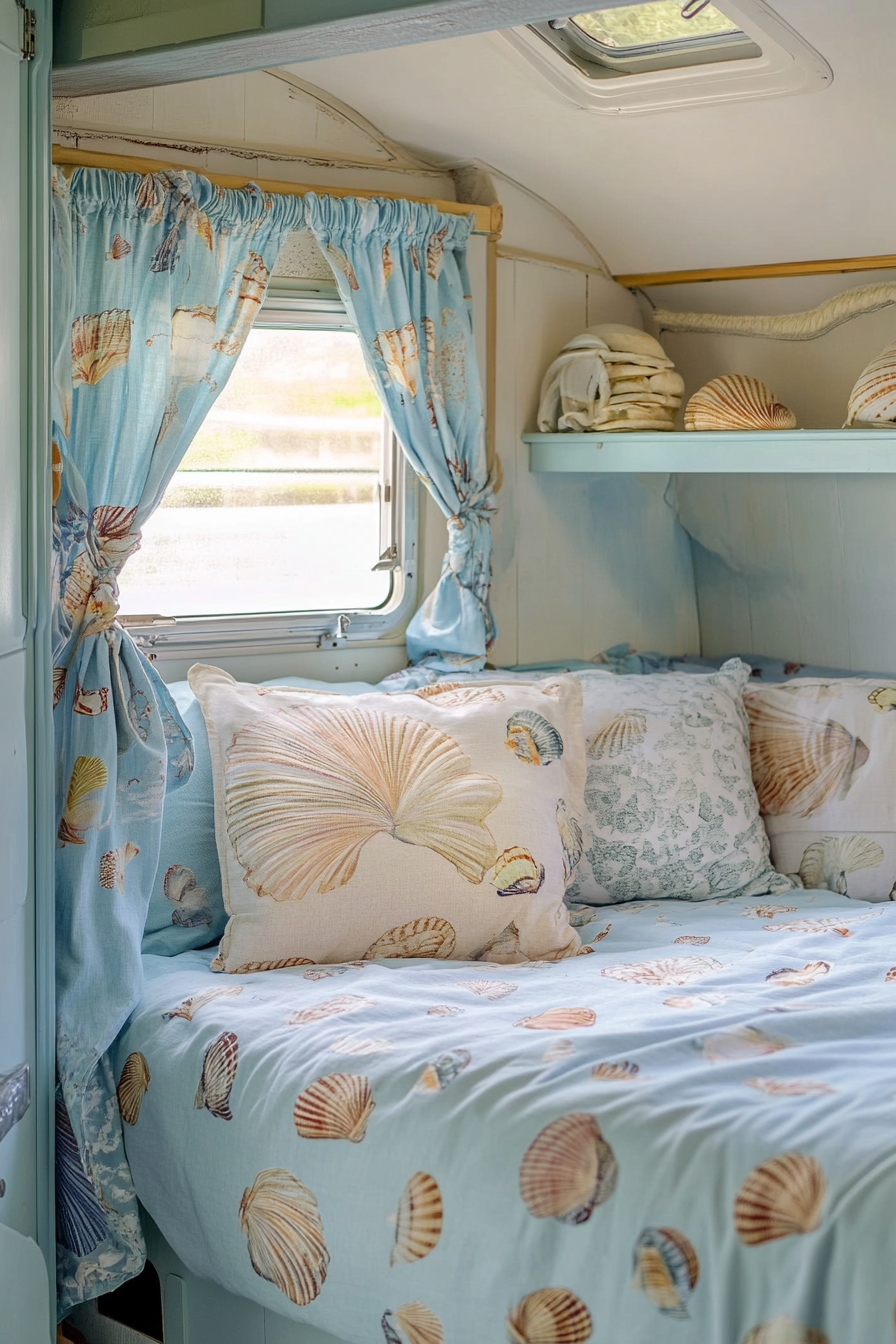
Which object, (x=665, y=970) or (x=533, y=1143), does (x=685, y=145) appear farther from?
(x=533, y=1143)

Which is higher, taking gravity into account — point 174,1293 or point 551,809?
point 551,809

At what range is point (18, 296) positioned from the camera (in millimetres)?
1743

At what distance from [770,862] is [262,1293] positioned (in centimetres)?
130

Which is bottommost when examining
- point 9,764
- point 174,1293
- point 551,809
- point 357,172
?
point 174,1293

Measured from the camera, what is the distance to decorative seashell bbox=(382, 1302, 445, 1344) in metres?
1.55

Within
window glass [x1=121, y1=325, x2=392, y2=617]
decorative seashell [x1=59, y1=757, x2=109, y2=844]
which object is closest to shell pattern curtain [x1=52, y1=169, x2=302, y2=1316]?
decorative seashell [x1=59, y1=757, x2=109, y2=844]

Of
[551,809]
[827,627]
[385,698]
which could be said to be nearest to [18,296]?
[385,698]

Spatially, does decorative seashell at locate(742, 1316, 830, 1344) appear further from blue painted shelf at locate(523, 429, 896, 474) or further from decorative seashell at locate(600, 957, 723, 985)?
blue painted shelf at locate(523, 429, 896, 474)

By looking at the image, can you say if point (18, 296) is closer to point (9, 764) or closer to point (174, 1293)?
point (9, 764)

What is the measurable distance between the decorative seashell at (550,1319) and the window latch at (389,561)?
1600mm

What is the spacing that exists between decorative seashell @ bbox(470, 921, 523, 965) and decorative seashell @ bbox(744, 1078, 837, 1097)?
62cm

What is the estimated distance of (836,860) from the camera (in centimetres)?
254

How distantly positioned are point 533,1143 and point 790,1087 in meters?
0.31

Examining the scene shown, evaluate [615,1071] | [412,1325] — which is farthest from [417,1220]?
[615,1071]
